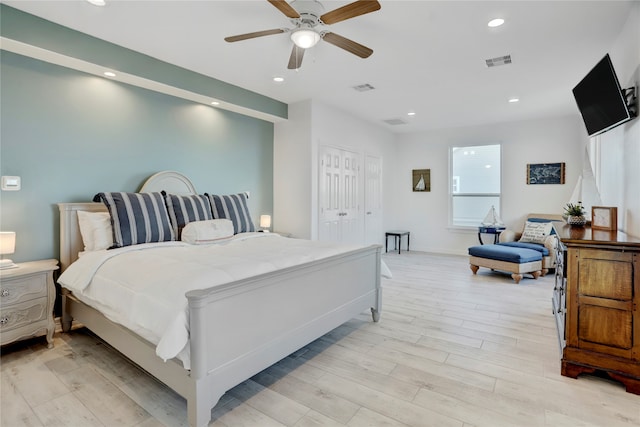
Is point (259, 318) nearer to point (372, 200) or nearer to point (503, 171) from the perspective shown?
point (372, 200)

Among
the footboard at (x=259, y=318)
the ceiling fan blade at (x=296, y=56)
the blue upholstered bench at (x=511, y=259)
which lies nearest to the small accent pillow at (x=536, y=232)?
the blue upholstered bench at (x=511, y=259)

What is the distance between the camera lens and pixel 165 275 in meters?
1.99

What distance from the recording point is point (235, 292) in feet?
6.06

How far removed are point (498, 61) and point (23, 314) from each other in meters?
5.03

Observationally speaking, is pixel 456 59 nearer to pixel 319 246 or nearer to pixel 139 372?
pixel 319 246

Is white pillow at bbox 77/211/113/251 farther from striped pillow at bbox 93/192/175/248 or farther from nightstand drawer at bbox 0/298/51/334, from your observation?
nightstand drawer at bbox 0/298/51/334

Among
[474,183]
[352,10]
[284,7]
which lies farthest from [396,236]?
[284,7]

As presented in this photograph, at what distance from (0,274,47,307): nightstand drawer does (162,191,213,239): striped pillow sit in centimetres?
112

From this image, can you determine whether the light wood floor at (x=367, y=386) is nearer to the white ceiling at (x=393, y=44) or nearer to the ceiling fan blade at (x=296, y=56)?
the ceiling fan blade at (x=296, y=56)

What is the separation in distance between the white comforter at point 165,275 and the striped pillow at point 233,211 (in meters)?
0.77

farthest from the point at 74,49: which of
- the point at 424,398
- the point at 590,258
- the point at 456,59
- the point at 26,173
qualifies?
the point at 590,258

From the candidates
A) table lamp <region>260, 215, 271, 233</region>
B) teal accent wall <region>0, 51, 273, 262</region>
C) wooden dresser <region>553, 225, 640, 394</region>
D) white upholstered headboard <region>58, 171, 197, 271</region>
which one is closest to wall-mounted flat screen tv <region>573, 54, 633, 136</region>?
wooden dresser <region>553, 225, 640, 394</region>

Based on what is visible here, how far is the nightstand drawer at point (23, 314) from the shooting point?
2.45 m

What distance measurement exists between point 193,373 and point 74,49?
304 centimetres
